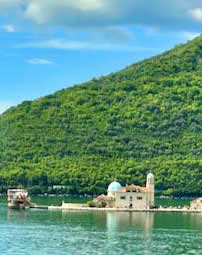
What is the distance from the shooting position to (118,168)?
194500mm

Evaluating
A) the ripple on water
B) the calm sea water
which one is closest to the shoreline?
the calm sea water

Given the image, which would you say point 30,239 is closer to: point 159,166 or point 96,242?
point 96,242

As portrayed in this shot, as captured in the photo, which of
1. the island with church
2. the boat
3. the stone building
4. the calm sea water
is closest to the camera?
the calm sea water

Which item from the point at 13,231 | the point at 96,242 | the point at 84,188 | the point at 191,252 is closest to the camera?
the point at 191,252

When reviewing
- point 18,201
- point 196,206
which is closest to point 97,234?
point 18,201

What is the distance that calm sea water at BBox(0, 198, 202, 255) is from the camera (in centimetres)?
8393

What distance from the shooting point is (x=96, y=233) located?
9756 centimetres

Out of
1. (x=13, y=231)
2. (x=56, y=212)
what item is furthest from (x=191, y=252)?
(x=56, y=212)

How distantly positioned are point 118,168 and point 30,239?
10450 centimetres

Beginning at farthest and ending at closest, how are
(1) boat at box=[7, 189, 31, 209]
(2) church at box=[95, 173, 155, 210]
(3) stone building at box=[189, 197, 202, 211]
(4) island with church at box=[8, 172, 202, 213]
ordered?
(2) church at box=[95, 173, 155, 210], (3) stone building at box=[189, 197, 202, 211], (4) island with church at box=[8, 172, 202, 213], (1) boat at box=[7, 189, 31, 209]

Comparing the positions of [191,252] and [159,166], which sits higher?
[159,166]

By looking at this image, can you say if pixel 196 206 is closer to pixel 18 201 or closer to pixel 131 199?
pixel 131 199

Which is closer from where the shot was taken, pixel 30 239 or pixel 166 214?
pixel 30 239

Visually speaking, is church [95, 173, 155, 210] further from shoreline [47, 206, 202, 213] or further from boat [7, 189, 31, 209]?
boat [7, 189, 31, 209]
